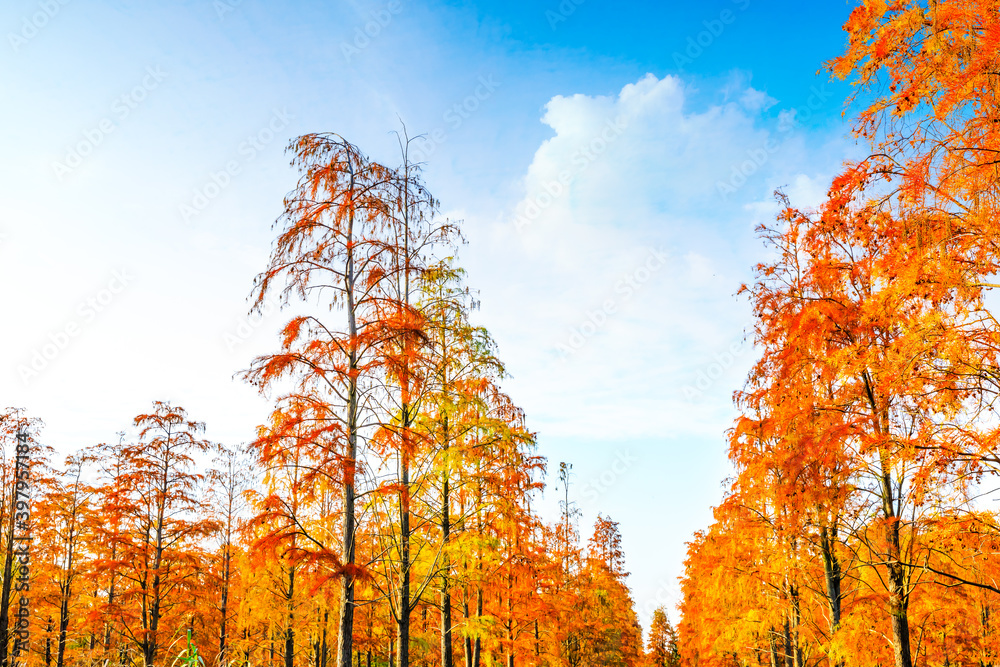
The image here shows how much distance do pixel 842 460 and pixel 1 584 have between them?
26.4 meters

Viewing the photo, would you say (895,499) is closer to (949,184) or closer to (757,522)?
(757,522)

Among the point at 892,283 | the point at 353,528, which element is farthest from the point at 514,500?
the point at 892,283

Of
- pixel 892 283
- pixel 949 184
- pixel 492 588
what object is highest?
pixel 949 184

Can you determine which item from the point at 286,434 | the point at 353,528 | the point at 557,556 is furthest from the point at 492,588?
the point at 286,434

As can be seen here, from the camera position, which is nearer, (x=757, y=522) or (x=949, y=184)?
(x=949, y=184)

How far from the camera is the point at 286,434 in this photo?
32.8 feet

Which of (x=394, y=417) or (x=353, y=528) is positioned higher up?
(x=394, y=417)

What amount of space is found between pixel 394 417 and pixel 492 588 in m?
8.92

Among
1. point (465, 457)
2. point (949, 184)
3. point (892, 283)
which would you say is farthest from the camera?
point (465, 457)

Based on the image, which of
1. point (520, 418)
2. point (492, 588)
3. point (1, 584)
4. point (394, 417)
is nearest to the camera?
point (394, 417)

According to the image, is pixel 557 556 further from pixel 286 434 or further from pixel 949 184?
pixel 949 184

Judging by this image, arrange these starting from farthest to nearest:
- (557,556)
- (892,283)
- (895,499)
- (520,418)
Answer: (557,556), (520,418), (895,499), (892,283)

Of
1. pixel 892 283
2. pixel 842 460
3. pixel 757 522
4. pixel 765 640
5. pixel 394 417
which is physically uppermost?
pixel 892 283

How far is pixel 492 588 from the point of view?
1844cm
